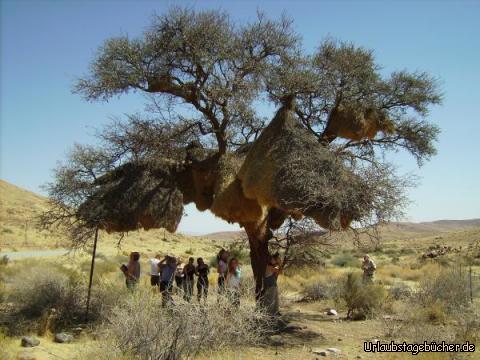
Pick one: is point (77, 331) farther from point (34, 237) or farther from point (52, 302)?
point (34, 237)

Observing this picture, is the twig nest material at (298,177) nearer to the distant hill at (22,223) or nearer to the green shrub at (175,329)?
the green shrub at (175,329)

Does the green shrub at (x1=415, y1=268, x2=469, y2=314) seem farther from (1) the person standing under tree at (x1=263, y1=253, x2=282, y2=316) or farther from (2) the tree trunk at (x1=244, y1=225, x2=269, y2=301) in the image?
(2) the tree trunk at (x1=244, y1=225, x2=269, y2=301)

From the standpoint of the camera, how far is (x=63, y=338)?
1077cm

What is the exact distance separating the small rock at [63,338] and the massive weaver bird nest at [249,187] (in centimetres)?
310

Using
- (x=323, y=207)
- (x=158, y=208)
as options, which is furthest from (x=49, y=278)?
(x=323, y=207)

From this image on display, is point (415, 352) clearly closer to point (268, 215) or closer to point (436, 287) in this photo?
point (268, 215)

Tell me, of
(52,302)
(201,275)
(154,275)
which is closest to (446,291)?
(201,275)

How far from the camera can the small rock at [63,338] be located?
422 inches

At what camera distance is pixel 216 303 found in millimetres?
8867

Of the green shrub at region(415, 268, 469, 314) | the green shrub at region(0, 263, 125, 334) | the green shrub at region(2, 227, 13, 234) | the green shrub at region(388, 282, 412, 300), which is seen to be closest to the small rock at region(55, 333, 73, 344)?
the green shrub at region(0, 263, 125, 334)

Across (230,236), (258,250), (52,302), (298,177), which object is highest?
(298,177)

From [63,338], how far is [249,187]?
5.74 meters

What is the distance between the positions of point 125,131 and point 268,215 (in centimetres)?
503

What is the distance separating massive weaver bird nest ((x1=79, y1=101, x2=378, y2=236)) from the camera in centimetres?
1049
